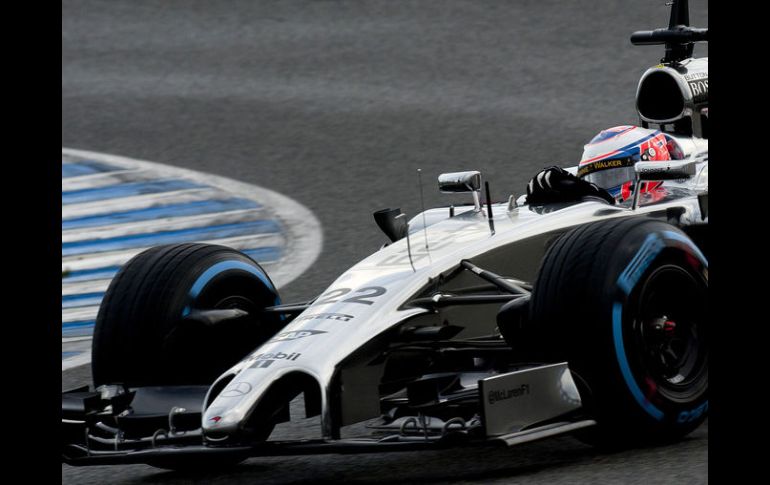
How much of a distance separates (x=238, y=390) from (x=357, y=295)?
665 mm

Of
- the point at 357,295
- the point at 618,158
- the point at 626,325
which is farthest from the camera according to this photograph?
the point at 618,158

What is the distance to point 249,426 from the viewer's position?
151 inches

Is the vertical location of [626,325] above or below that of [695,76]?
below

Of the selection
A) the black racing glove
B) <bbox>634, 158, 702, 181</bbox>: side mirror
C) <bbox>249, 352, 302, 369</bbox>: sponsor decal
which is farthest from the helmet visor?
<bbox>249, 352, 302, 369</bbox>: sponsor decal

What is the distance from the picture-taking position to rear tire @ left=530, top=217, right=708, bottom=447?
3977 mm

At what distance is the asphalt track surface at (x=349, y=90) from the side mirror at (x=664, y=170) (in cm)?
257

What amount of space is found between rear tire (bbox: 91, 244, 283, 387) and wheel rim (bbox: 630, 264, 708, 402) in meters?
1.49

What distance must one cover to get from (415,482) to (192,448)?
698 mm

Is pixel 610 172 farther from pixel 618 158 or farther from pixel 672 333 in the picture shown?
pixel 672 333

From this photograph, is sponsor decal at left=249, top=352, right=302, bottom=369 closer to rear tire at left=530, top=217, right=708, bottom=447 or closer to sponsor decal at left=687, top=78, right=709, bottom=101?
rear tire at left=530, top=217, right=708, bottom=447

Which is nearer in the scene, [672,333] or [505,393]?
[505,393]

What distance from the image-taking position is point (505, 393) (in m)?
3.80

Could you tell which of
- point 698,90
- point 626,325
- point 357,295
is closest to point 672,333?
point 626,325
